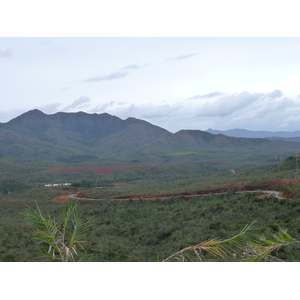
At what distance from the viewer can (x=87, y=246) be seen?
14.1 m

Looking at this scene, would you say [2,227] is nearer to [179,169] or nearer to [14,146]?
[179,169]

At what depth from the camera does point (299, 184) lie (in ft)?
79.5

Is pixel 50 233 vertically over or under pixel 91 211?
over

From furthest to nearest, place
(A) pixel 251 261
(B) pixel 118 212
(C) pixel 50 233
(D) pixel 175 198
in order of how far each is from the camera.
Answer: (D) pixel 175 198, (B) pixel 118 212, (C) pixel 50 233, (A) pixel 251 261

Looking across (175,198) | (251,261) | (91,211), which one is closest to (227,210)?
(175,198)

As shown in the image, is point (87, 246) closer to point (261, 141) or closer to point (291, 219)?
point (291, 219)

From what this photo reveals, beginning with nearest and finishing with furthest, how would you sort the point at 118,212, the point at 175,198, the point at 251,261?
the point at 251,261, the point at 118,212, the point at 175,198

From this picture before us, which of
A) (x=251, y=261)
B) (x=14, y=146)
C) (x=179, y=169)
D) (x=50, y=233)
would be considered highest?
(x=14, y=146)

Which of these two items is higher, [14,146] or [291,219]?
[14,146]

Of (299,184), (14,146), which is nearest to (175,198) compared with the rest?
(299,184)

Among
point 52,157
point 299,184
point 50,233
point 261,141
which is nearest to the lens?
point 50,233

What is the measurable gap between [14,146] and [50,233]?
176289 millimetres

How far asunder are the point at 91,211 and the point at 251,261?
26.1 metres

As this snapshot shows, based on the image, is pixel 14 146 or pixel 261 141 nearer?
pixel 14 146
